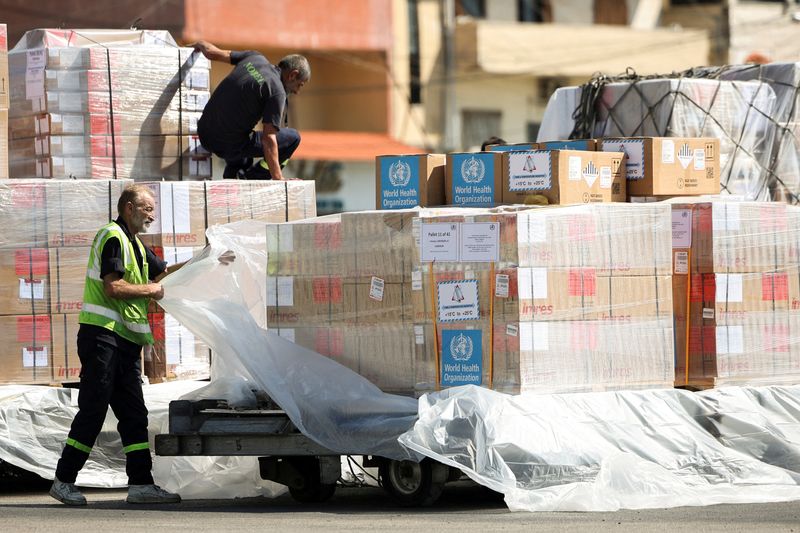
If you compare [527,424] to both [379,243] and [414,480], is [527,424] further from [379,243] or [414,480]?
[379,243]

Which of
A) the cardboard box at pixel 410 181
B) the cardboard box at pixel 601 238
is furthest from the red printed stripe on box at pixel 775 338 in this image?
the cardboard box at pixel 410 181

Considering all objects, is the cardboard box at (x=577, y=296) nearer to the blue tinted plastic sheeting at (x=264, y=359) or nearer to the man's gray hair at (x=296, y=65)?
the blue tinted plastic sheeting at (x=264, y=359)

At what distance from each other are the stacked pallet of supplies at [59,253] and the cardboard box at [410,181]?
1.13 m

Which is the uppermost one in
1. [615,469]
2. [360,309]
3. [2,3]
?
[2,3]

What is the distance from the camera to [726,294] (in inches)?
A: 374

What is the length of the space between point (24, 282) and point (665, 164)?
4.16 metres

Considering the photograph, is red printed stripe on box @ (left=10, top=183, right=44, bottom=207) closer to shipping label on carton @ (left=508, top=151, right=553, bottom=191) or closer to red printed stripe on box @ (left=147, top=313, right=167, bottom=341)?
red printed stripe on box @ (left=147, top=313, right=167, bottom=341)

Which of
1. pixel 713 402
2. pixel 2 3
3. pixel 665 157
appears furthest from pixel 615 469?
pixel 2 3

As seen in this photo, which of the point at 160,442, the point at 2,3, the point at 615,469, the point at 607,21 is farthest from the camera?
the point at 607,21

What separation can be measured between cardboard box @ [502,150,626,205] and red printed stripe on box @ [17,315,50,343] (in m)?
3.09

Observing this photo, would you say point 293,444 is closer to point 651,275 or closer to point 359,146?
point 651,275

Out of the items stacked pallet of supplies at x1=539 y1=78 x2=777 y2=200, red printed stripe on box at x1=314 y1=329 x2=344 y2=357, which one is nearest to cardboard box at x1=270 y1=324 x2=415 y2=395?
red printed stripe on box at x1=314 y1=329 x2=344 y2=357

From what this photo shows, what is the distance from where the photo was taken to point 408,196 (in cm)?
998

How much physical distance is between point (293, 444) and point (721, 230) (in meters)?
2.90
